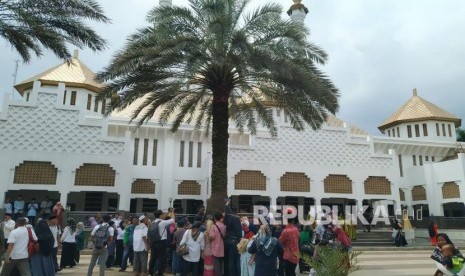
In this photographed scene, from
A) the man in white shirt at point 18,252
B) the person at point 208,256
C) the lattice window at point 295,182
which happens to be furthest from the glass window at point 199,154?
the man in white shirt at point 18,252

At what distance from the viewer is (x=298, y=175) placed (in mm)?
28375

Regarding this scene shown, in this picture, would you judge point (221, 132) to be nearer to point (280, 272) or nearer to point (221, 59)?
point (221, 59)

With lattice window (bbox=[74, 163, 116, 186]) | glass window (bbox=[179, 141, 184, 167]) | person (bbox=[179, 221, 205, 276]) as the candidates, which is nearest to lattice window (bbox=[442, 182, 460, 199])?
glass window (bbox=[179, 141, 184, 167])

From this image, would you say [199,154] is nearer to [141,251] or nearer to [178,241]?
[141,251]

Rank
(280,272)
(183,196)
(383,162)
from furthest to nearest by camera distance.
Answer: (383,162) → (183,196) → (280,272)

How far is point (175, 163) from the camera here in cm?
2873

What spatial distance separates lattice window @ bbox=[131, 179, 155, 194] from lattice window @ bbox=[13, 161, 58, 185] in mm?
5373

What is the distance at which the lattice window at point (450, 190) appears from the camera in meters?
30.0

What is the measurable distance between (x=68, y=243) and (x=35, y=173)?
15.2 metres

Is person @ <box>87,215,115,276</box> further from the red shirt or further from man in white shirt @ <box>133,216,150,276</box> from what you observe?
the red shirt

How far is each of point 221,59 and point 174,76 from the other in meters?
3.08

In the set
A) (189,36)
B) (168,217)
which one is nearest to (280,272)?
(168,217)

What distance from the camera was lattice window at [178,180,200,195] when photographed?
28.3 meters

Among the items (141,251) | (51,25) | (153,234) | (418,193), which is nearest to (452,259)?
(153,234)
